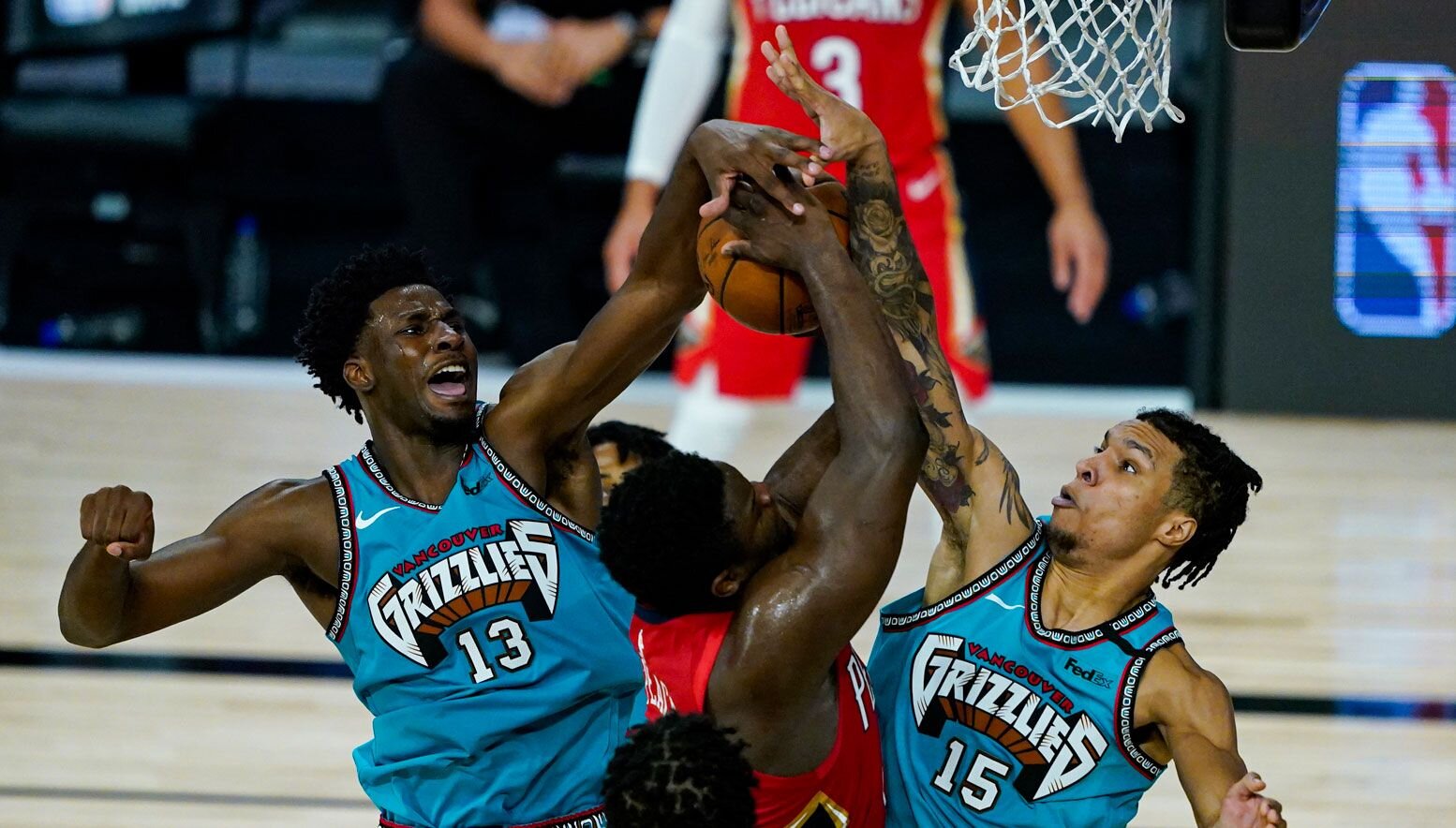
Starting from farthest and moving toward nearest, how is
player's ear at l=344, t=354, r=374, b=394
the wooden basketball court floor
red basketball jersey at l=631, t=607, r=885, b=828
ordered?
1. the wooden basketball court floor
2. player's ear at l=344, t=354, r=374, b=394
3. red basketball jersey at l=631, t=607, r=885, b=828

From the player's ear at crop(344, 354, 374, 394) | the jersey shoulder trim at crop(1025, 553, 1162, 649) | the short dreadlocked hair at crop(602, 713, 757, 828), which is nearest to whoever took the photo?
the short dreadlocked hair at crop(602, 713, 757, 828)

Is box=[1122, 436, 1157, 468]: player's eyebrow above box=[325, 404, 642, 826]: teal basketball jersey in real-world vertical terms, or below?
above

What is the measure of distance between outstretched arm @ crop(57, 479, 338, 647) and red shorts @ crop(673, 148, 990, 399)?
7.72ft

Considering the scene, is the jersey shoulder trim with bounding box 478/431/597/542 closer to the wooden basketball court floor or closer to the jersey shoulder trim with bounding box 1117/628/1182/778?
the jersey shoulder trim with bounding box 1117/628/1182/778

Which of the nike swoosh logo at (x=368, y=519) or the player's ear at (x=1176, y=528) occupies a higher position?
the nike swoosh logo at (x=368, y=519)

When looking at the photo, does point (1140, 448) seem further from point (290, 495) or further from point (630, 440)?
point (290, 495)

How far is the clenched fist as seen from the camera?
2.86m

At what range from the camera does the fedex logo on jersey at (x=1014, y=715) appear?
298 centimetres

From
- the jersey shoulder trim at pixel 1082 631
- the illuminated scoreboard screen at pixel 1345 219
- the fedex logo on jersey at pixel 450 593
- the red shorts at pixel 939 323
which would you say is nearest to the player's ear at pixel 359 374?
the fedex logo on jersey at pixel 450 593

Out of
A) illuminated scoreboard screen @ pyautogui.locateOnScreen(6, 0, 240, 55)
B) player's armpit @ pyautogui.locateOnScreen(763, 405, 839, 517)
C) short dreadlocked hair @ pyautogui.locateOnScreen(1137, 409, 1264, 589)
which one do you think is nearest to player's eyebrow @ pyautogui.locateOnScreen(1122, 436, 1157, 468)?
short dreadlocked hair @ pyautogui.locateOnScreen(1137, 409, 1264, 589)

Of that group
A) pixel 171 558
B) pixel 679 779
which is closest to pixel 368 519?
pixel 171 558

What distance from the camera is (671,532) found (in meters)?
2.54

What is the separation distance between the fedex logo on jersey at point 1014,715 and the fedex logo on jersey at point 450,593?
0.67 meters

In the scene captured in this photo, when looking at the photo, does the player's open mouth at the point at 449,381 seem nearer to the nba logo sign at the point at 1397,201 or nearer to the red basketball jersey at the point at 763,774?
the red basketball jersey at the point at 763,774
